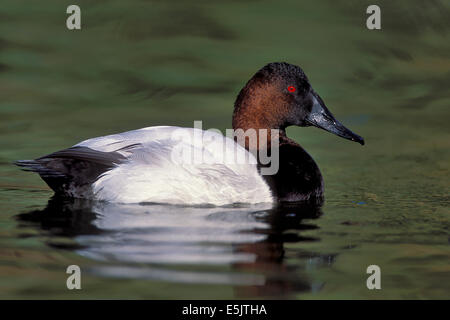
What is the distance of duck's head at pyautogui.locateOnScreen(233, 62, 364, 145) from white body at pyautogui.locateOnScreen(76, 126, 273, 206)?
0.77m

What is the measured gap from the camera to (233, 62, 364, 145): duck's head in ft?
24.2

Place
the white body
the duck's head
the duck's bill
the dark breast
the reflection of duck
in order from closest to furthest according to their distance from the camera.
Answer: the reflection of duck → the white body → the dark breast → the duck's head → the duck's bill

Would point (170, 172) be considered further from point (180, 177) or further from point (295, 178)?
point (295, 178)

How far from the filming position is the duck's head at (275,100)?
738 cm

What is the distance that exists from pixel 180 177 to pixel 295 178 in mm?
1070

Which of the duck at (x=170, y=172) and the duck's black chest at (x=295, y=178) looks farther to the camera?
the duck's black chest at (x=295, y=178)

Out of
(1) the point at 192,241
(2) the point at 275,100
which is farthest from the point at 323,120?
(1) the point at 192,241

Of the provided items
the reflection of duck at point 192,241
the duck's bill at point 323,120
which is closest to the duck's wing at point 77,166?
the reflection of duck at point 192,241

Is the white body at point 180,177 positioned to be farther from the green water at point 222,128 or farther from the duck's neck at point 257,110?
the duck's neck at point 257,110

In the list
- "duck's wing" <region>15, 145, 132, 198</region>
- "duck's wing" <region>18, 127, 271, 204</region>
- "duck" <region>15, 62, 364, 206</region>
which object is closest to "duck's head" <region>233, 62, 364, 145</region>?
"duck" <region>15, 62, 364, 206</region>

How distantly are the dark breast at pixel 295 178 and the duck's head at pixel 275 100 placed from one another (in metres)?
0.27

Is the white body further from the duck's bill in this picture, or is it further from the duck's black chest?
the duck's bill
